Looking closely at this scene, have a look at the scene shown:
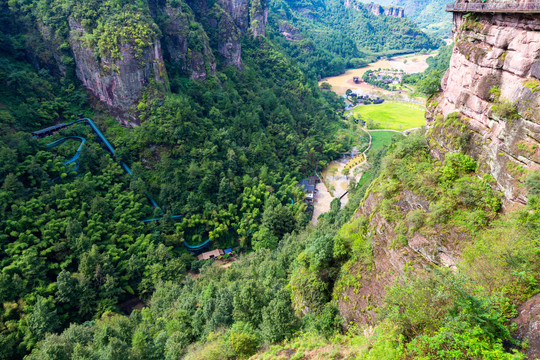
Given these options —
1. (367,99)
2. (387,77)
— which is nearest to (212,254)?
(367,99)

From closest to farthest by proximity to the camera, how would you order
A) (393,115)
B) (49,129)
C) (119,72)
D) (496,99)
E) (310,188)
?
(496,99) → (49,129) → (119,72) → (310,188) → (393,115)

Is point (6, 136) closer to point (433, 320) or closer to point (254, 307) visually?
point (254, 307)

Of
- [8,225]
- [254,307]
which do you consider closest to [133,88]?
[8,225]

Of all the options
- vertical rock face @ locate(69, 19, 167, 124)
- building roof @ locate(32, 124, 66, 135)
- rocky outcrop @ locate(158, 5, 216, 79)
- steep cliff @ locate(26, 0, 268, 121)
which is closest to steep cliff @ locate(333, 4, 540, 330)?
vertical rock face @ locate(69, 19, 167, 124)

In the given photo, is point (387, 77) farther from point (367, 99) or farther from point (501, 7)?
point (501, 7)

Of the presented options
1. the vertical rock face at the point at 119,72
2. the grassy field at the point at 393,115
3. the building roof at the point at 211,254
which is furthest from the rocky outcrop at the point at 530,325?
the grassy field at the point at 393,115

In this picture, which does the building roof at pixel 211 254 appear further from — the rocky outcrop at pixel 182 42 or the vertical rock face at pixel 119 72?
the rocky outcrop at pixel 182 42
